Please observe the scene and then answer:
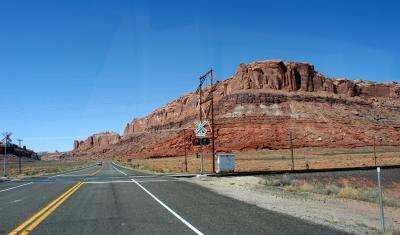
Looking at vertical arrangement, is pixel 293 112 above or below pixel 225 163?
above

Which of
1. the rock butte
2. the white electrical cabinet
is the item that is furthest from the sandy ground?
the rock butte

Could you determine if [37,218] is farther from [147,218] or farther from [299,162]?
[299,162]

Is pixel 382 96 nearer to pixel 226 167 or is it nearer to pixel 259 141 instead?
pixel 259 141

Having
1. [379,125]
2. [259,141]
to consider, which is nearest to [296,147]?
[259,141]

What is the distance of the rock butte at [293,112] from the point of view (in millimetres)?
120500

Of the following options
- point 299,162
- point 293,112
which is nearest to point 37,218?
point 299,162

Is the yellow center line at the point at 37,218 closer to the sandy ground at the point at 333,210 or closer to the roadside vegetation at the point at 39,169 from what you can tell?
the sandy ground at the point at 333,210

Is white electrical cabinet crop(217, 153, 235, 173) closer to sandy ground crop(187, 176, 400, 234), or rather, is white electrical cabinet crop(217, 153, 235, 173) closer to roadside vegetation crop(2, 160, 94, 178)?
sandy ground crop(187, 176, 400, 234)

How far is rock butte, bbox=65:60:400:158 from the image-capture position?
120m

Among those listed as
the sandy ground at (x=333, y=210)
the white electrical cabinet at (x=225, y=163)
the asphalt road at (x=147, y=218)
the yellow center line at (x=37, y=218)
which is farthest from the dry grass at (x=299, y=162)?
the yellow center line at (x=37, y=218)

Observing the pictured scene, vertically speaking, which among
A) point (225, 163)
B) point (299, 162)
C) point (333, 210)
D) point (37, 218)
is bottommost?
point (333, 210)

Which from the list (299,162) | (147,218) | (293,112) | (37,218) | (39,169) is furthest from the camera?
(293,112)

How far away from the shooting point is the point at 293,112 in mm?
133625

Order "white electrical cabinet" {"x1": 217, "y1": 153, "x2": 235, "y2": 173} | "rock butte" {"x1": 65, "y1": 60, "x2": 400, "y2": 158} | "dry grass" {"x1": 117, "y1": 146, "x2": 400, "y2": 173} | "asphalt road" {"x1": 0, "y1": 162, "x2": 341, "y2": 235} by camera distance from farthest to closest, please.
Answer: "rock butte" {"x1": 65, "y1": 60, "x2": 400, "y2": 158}, "dry grass" {"x1": 117, "y1": 146, "x2": 400, "y2": 173}, "white electrical cabinet" {"x1": 217, "y1": 153, "x2": 235, "y2": 173}, "asphalt road" {"x1": 0, "y1": 162, "x2": 341, "y2": 235}
